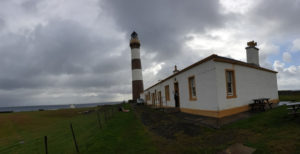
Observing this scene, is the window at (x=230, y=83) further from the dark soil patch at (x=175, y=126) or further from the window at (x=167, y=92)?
the window at (x=167, y=92)

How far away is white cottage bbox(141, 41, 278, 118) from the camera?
9102 millimetres

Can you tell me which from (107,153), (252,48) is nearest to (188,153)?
(107,153)

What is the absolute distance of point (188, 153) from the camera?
4879mm

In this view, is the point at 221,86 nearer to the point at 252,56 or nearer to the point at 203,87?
the point at 203,87

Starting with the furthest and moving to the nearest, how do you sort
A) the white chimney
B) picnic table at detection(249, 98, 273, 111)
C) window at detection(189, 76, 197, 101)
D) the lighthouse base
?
the lighthouse base → the white chimney → window at detection(189, 76, 197, 101) → picnic table at detection(249, 98, 273, 111)

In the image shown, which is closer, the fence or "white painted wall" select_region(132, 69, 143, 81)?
the fence

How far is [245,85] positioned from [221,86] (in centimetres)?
302

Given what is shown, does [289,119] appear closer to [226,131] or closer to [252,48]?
[226,131]

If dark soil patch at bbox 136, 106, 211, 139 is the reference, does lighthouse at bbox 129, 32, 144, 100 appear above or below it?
above

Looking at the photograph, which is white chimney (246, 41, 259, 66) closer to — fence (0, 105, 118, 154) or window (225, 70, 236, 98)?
window (225, 70, 236, 98)

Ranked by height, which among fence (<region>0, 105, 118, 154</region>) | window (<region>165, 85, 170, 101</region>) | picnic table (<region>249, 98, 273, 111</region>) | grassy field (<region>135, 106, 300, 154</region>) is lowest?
fence (<region>0, 105, 118, 154</region>)

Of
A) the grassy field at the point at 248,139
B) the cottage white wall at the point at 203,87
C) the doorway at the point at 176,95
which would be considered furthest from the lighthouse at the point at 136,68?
the grassy field at the point at 248,139

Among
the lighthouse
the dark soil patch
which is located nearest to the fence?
the dark soil patch

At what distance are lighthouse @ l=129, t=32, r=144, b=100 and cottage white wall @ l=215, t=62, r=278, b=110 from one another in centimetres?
2617
